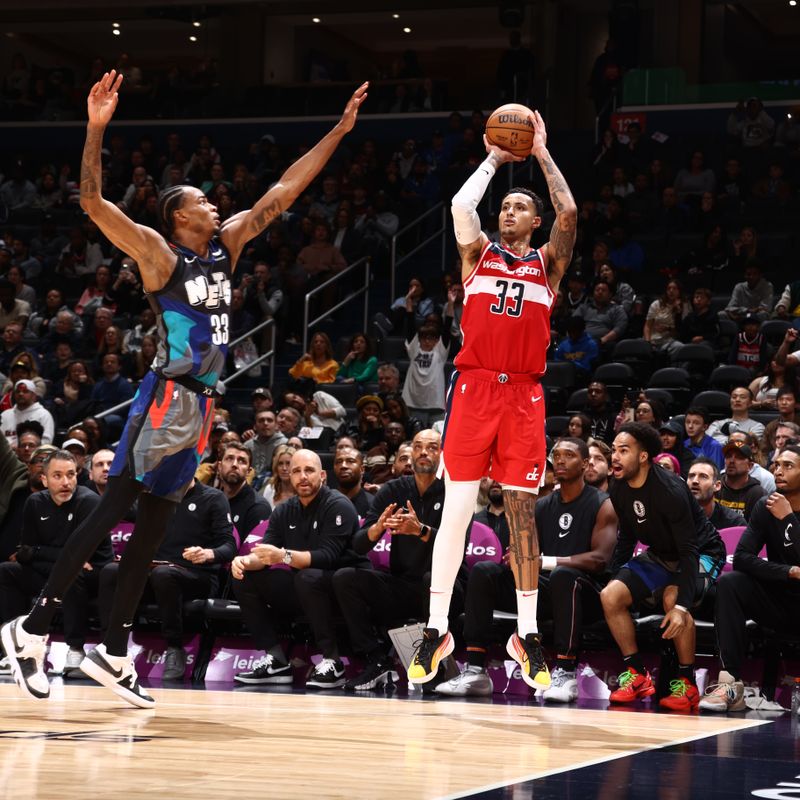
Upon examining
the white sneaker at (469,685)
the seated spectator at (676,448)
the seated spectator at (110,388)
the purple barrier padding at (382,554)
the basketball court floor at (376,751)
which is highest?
the seated spectator at (110,388)

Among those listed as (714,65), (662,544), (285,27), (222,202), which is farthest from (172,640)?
(285,27)

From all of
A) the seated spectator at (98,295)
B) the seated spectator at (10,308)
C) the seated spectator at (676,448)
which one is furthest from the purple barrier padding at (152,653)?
the seated spectator at (10,308)

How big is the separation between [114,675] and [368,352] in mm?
8723

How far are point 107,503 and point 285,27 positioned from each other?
Result: 19.1m

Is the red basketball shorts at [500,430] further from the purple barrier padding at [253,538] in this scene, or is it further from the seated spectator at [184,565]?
the purple barrier padding at [253,538]

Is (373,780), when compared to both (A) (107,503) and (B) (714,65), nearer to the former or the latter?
(A) (107,503)

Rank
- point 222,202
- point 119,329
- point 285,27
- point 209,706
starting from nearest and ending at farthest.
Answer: point 209,706, point 119,329, point 222,202, point 285,27

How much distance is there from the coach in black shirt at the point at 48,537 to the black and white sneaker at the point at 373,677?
1.89 metres

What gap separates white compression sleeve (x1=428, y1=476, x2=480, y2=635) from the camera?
19.1 feet

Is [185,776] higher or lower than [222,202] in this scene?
lower

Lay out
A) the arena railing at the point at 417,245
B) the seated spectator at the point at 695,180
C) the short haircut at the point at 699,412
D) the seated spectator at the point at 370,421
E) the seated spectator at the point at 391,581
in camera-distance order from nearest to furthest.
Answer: the seated spectator at the point at 391,581 → the short haircut at the point at 699,412 → the seated spectator at the point at 370,421 → the seated spectator at the point at 695,180 → the arena railing at the point at 417,245

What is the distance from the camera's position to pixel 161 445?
5164mm

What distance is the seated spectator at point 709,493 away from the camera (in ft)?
25.7

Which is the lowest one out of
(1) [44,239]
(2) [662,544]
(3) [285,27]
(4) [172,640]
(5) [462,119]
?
(4) [172,640]
